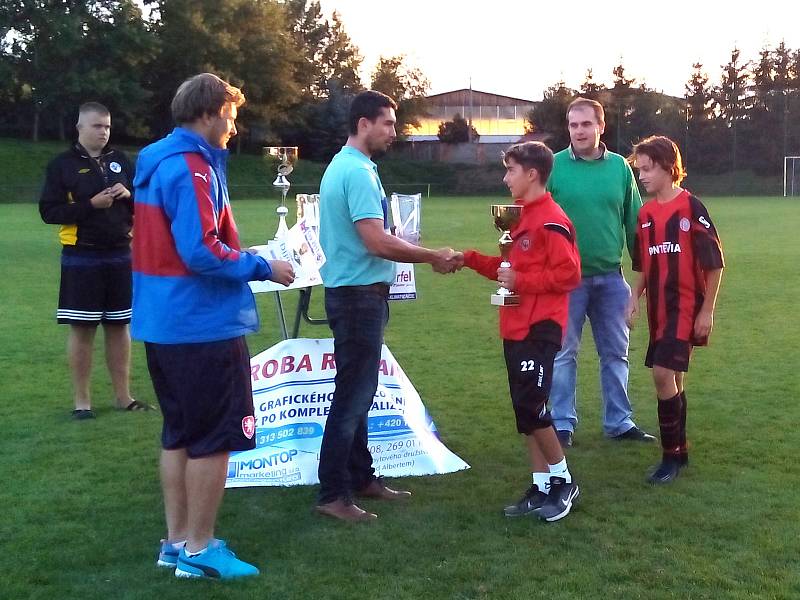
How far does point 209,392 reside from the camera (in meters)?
3.44

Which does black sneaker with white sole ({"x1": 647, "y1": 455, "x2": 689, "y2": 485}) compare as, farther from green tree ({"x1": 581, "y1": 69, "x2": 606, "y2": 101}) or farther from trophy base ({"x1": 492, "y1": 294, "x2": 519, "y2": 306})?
green tree ({"x1": 581, "y1": 69, "x2": 606, "y2": 101})

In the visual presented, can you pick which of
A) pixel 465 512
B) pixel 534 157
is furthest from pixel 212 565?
pixel 534 157

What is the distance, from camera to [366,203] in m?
3.96

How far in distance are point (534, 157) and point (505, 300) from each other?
633 mm

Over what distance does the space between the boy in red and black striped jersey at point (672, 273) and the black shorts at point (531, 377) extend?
0.81m

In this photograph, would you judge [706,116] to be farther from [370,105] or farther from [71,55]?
[370,105]

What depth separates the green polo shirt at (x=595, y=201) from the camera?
536cm

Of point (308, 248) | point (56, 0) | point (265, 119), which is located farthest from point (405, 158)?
point (308, 248)

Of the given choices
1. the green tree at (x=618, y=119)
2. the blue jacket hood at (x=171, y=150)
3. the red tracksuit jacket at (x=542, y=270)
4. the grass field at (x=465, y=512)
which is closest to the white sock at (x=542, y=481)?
the grass field at (x=465, y=512)

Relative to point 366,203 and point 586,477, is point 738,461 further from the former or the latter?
point 366,203

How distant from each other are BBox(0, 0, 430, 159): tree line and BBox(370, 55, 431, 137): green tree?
453mm

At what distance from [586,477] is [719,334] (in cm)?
459

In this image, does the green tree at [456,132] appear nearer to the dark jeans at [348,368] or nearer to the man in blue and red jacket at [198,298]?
the dark jeans at [348,368]

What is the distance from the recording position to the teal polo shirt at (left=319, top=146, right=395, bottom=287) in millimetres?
3979
